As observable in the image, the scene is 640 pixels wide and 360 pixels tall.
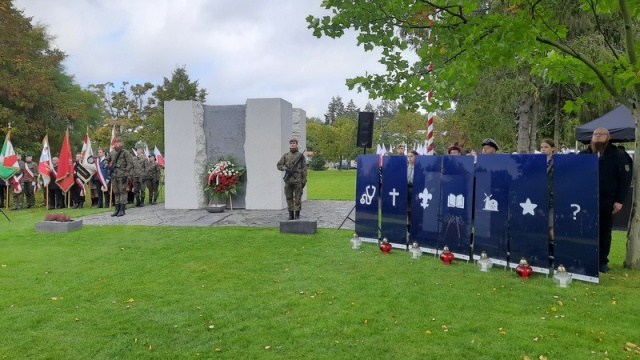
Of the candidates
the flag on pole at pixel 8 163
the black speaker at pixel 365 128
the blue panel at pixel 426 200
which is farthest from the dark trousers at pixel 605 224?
the flag on pole at pixel 8 163

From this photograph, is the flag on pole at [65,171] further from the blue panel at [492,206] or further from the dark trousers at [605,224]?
the dark trousers at [605,224]

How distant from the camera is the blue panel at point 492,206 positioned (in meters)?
6.48

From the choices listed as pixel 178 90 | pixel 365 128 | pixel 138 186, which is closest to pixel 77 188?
pixel 138 186

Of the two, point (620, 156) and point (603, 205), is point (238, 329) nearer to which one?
point (603, 205)

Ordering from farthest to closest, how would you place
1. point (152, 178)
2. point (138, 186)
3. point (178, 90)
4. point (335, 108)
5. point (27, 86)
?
point (335, 108) → point (178, 90) → point (27, 86) → point (152, 178) → point (138, 186)

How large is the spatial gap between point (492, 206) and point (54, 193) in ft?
50.1

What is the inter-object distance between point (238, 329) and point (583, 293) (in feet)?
13.2

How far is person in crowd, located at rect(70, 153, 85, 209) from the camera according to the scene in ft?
50.9

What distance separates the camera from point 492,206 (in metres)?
6.61

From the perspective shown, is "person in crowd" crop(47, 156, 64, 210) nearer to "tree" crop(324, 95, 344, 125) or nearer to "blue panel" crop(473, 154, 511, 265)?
"blue panel" crop(473, 154, 511, 265)

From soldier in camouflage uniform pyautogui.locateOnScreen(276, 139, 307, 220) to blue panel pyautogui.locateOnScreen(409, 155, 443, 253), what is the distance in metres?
3.84

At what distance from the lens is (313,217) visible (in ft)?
39.7

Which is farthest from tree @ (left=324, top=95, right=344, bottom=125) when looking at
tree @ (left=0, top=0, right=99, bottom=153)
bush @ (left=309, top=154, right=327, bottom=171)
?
tree @ (left=0, top=0, right=99, bottom=153)

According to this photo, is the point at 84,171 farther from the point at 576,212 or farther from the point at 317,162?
the point at 317,162
